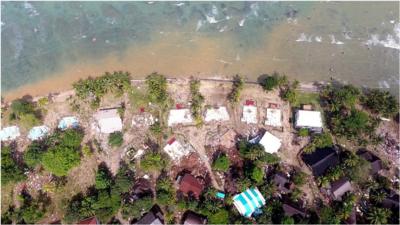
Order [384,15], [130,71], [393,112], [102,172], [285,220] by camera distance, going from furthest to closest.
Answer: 1. [384,15]
2. [130,71]
3. [393,112]
4. [102,172]
5. [285,220]

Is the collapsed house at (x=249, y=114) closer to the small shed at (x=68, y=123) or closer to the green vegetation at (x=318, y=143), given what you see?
the green vegetation at (x=318, y=143)

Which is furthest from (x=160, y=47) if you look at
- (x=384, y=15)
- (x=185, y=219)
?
(x=384, y=15)

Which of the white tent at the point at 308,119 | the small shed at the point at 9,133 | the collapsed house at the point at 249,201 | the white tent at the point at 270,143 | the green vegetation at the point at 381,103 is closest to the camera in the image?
the collapsed house at the point at 249,201

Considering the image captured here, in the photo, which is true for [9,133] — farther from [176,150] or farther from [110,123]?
[176,150]

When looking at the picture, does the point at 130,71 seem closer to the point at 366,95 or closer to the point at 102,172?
the point at 102,172

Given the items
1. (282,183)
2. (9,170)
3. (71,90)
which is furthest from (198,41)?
(9,170)

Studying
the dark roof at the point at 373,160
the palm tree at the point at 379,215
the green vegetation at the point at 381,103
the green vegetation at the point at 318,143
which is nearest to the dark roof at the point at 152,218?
the green vegetation at the point at 318,143

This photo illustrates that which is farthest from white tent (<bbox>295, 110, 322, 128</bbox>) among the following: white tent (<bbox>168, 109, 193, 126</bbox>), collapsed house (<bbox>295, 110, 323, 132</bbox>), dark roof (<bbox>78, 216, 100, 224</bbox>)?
dark roof (<bbox>78, 216, 100, 224</bbox>)
